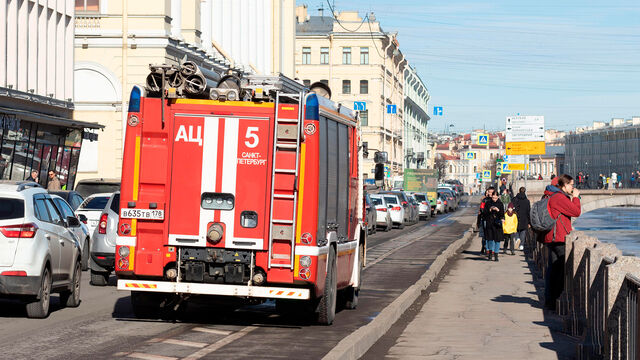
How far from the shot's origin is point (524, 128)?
52.7m

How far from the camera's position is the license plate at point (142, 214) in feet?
43.8

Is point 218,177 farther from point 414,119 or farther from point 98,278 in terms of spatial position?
point 414,119

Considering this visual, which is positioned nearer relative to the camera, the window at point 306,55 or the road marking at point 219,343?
the road marking at point 219,343

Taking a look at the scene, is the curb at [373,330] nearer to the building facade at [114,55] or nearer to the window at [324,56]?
the building facade at [114,55]

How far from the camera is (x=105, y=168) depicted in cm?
4356

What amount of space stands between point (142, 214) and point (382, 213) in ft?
124

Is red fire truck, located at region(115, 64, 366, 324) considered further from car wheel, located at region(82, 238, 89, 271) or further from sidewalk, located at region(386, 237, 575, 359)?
car wheel, located at region(82, 238, 89, 271)

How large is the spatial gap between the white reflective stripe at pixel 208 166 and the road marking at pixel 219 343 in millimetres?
1125

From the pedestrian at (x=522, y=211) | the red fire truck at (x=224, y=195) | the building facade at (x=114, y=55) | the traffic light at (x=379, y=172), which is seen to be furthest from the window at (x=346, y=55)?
the red fire truck at (x=224, y=195)

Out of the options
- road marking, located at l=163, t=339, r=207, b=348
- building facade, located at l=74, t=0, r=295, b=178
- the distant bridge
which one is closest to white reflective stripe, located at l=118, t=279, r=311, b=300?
road marking, located at l=163, t=339, r=207, b=348

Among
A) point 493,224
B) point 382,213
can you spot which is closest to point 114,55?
point 382,213

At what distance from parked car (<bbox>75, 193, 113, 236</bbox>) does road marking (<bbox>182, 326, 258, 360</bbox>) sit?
11.4 metres

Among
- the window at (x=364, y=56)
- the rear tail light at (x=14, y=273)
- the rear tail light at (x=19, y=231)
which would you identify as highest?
the window at (x=364, y=56)

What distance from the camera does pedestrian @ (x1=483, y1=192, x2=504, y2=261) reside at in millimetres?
29281
